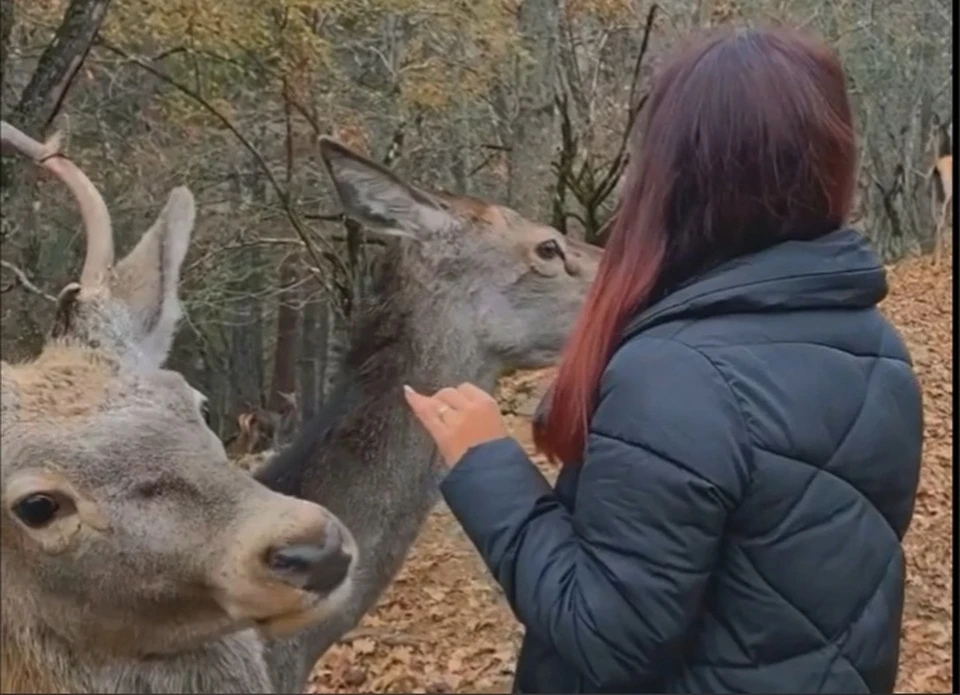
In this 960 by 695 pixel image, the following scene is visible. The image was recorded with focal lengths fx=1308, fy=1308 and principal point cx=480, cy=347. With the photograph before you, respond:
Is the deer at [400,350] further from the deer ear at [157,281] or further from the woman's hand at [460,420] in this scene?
the woman's hand at [460,420]

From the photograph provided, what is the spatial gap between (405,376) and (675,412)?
1.30 meters

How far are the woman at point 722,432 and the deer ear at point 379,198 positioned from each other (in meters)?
0.99

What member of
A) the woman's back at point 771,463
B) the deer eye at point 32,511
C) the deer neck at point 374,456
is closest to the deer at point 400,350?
the deer neck at point 374,456

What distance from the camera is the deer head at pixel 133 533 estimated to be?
51.3 inches

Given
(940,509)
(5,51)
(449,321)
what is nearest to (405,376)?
(449,321)

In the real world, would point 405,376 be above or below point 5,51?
below

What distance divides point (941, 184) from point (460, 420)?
226 cm

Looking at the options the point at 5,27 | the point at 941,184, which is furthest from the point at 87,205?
the point at 941,184

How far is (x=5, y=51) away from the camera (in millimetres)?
1842

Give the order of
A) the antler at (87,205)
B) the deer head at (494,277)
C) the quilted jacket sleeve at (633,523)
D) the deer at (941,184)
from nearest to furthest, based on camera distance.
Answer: the quilted jacket sleeve at (633,523) → the antler at (87,205) → the deer head at (494,277) → the deer at (941,184)

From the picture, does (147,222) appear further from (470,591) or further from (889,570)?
(889,570)

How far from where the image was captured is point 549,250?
2.60m

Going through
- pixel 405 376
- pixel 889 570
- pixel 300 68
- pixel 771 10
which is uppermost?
pixel 771 10

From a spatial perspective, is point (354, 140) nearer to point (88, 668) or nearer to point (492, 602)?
point (492, 602)
